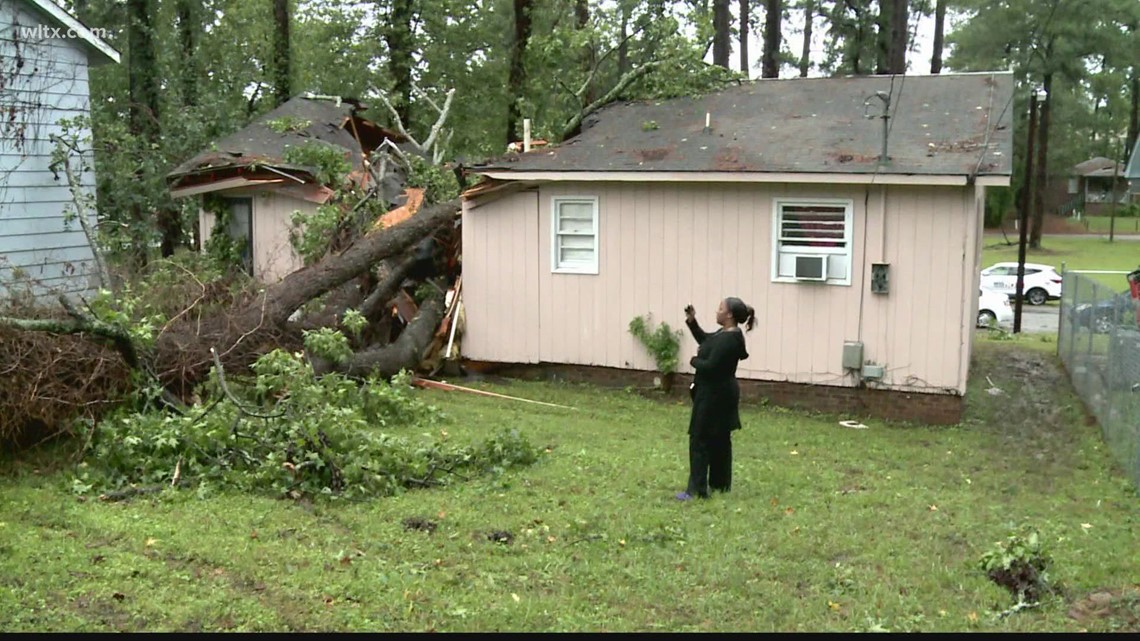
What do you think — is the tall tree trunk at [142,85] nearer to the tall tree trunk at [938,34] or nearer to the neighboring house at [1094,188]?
the tall tree trunk at [938,34]

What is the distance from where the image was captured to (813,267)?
12.5 metres

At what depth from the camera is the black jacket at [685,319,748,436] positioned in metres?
7.58

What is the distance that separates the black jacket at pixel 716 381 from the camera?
7.58 metres

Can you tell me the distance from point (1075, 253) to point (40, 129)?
4522 cm

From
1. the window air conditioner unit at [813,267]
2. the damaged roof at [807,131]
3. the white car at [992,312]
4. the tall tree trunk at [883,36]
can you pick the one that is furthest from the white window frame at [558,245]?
the tall tree trunk at [883,36]

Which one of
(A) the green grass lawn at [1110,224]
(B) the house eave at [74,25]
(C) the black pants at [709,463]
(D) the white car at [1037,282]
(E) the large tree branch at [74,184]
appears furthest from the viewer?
(A) the green grass lawn at [1110,224]

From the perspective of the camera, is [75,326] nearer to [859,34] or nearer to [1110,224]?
[859,34]

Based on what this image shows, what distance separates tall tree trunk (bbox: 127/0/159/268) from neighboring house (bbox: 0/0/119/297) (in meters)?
2.47

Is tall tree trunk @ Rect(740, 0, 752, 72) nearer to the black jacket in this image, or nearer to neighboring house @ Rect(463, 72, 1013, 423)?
neighboring house @ Rect(463, 72, 1013, 423)

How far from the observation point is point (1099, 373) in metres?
12.2

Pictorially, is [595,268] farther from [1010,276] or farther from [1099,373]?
[1010,276]

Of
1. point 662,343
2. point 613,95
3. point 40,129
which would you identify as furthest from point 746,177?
point 40,129

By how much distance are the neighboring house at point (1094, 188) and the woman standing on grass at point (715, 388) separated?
62.6 m

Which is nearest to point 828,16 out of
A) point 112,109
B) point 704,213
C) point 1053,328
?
point 1053,328
